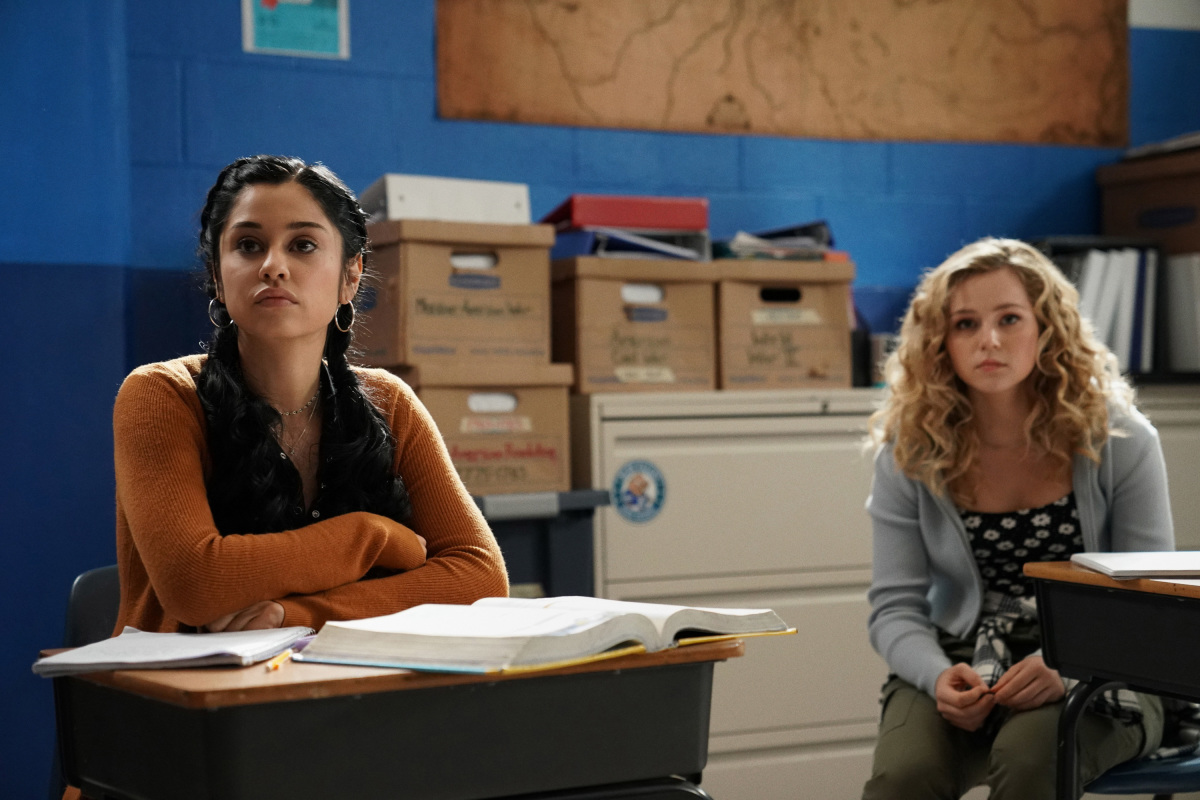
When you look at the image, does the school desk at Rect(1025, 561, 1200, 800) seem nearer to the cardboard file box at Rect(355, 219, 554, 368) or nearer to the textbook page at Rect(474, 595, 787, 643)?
the textbook page at Rect(474, 595, 787, 643)

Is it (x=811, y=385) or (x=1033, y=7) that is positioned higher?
(x=1033, y=7)

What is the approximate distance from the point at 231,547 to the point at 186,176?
1.69m

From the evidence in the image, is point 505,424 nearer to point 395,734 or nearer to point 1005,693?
point 1005,693

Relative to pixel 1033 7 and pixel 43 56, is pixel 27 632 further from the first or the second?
pixel 1033 7

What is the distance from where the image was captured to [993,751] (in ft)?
5.95

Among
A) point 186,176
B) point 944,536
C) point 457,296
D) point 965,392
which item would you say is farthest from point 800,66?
point 944,536

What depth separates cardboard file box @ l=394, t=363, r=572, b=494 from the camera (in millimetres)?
2496

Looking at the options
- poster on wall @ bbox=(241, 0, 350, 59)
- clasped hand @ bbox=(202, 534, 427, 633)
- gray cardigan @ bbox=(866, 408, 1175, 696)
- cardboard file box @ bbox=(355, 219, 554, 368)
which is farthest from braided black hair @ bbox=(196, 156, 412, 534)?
poster on wall @ bbox=(241, 0, 350, 59)

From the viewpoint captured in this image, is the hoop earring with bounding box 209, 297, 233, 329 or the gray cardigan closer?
the hoop earring with bounding box 209, 297, 233, 329

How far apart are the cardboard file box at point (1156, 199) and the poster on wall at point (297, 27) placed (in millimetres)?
2088

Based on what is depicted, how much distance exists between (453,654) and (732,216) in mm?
2361

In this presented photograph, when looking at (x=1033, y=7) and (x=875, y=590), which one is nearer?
(x=875, y=590)

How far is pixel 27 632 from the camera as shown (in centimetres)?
253

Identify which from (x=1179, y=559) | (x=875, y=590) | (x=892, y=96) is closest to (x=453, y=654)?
(x=1179, y=559)
